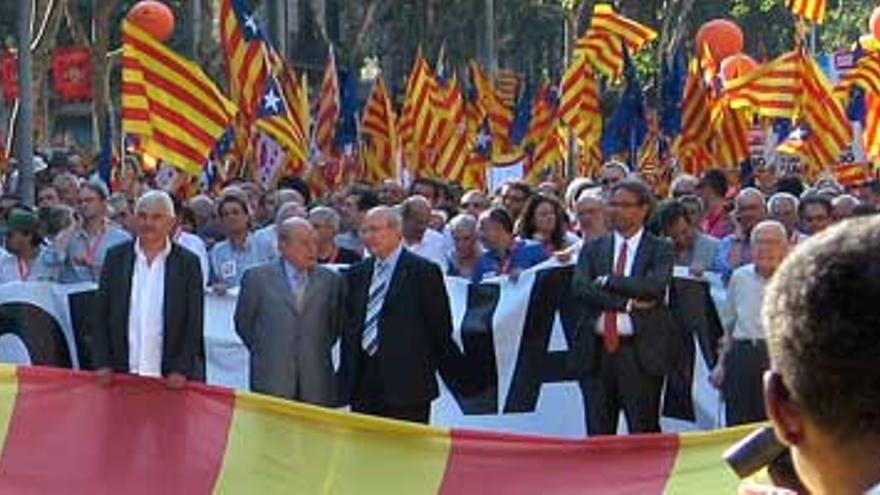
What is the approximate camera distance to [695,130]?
2414 cm

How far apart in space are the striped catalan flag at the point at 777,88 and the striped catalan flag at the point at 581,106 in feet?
5.25

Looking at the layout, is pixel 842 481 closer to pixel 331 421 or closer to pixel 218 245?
pixel 331 421

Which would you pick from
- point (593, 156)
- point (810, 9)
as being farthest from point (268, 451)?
point (593, 156)

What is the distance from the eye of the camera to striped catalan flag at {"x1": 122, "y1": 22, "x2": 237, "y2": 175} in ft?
55.2

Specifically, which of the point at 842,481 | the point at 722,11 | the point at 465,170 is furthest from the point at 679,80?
the point at 722,11

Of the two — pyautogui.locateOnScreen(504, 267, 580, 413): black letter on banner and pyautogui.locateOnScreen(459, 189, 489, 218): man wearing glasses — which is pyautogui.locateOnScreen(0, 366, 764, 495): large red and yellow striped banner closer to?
pyautogui.locateOnScreen(504, 267, 580, 413): black letter on banner

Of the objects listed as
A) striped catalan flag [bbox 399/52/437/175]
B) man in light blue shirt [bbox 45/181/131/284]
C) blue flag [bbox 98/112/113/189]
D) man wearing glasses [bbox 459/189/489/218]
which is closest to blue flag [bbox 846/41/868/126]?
striped catalan flag [bbox 399/52/437/175]

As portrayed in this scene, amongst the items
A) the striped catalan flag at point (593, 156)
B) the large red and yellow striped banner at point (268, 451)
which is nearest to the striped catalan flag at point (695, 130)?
the striped catalan flag at point (593, 156)

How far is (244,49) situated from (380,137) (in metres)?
5.89

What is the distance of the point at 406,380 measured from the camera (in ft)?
35.0

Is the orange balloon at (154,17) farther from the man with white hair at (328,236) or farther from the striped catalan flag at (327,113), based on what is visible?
the man with white hair at (328,236)

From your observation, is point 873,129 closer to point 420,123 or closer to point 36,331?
point 420,123

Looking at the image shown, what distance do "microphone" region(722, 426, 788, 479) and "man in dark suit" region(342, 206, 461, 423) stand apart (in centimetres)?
807

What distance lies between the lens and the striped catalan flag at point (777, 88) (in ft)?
74.9
